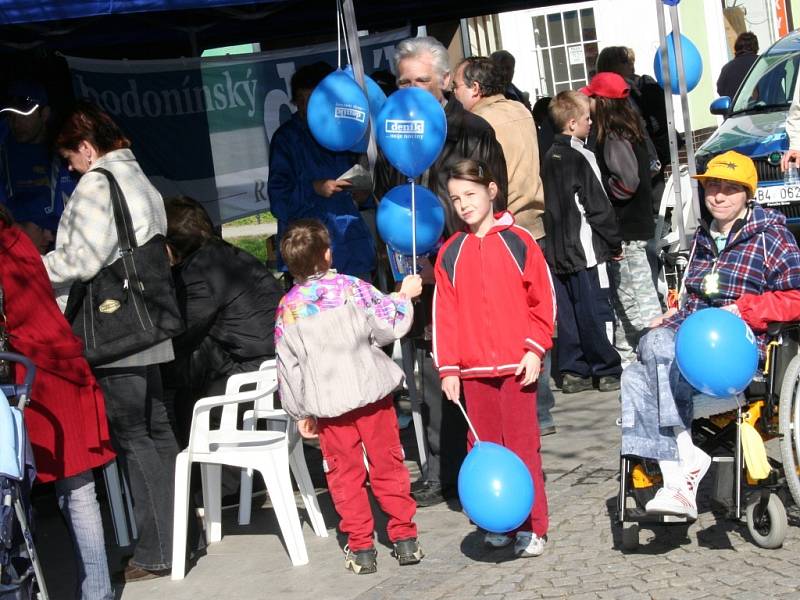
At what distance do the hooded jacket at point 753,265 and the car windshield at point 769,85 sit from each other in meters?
7.27

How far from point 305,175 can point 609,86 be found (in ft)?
8.85

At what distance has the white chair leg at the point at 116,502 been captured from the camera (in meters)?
6.61

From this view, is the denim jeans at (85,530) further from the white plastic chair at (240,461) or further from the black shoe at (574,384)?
the black shoe at (574,384)

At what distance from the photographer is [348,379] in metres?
5.60

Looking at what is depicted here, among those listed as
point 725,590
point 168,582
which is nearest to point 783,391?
point 725,590

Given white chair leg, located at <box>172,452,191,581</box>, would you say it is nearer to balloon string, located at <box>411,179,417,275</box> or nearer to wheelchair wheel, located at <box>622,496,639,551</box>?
balloon string, located at <box>411,179,417,275</box>

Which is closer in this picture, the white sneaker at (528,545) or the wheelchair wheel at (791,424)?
the wheelchair wheel at (791,424)

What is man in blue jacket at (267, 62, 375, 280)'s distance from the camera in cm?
772

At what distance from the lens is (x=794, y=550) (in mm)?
5391


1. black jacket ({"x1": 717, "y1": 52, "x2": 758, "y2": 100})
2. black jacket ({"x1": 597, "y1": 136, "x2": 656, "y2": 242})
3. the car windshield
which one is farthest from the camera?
black jacket ({"x1": 717, "y1": 52, "x2": 758, "y2": 100})

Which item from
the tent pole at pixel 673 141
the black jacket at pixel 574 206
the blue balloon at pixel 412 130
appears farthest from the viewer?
the black jacket at pixel 574 206

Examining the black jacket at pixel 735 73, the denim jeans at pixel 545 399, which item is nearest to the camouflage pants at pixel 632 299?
the denim jeans at pixel 545 399

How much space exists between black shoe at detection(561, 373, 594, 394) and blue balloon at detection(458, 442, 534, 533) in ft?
12.6

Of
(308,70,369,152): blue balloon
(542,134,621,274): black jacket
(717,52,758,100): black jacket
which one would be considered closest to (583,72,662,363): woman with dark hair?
(542,134,621,274): black jacket
